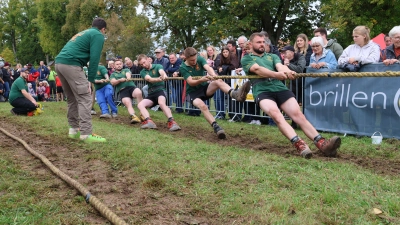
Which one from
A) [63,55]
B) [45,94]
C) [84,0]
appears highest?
[84,0]

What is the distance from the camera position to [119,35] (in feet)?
145

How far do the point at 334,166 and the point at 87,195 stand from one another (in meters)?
2.72

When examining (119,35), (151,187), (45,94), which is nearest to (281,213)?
(151,187)

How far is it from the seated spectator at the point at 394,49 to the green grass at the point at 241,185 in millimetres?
1458

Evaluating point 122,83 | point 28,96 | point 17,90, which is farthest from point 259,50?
point 17,90

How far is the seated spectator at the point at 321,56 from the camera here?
787cm

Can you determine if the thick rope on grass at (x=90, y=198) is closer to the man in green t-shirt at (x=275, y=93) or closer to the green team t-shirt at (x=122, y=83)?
the man in green t-shirt at (x=275, y=93)

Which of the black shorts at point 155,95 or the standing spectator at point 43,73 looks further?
the standing spectator at point 43,73

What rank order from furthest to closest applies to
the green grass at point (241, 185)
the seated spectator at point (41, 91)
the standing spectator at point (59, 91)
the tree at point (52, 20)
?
the tree at point (52, 20)
the seated spectator at point (41, 91)
the standing spectator at point (59, 91)
the green grass at point (241, 185)

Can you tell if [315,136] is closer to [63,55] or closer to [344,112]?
[344,112]

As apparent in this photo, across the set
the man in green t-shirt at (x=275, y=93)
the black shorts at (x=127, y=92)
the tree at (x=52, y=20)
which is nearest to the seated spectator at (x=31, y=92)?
the black shorts at (x=127, y=92)

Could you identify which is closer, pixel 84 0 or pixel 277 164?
pixel 277 164

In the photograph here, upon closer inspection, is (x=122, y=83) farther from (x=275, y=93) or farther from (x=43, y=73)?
(x=43, y=73)

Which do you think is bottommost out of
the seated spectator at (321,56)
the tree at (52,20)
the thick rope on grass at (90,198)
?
the thick rope on grass at (90,198)
